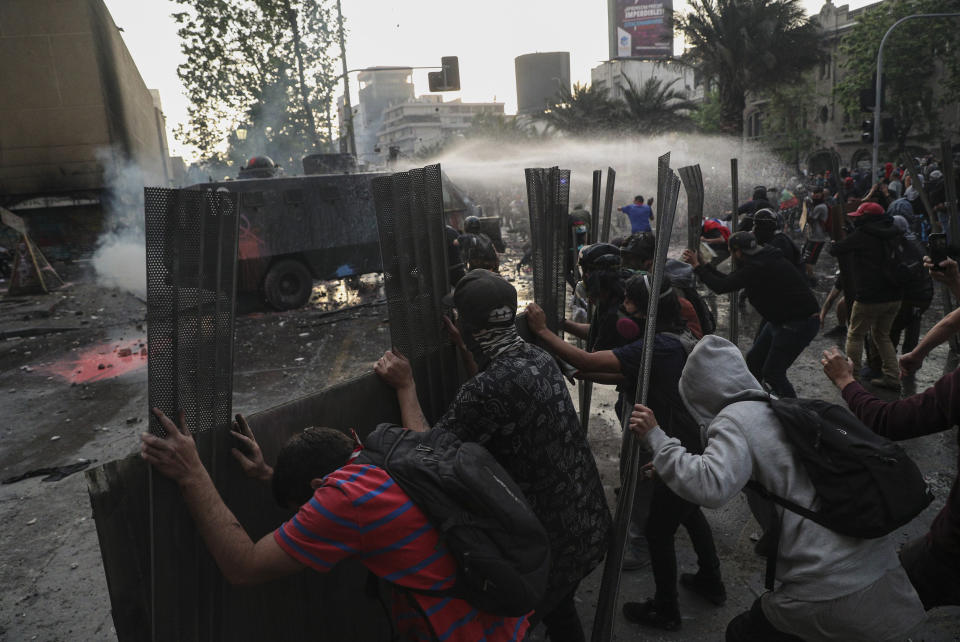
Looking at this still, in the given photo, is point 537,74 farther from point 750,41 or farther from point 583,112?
point 750,41

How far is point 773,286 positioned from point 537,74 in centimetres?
11044

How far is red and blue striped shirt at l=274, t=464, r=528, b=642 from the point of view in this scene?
148 cm

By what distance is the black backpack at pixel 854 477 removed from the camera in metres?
1.67

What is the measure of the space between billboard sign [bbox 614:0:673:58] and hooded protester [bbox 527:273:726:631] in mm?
72461

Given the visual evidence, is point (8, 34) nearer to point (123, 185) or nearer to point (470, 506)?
point (123, 185)

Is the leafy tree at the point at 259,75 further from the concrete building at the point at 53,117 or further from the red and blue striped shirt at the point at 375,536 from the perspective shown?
the red and blue striped shirt at the point at 375,536

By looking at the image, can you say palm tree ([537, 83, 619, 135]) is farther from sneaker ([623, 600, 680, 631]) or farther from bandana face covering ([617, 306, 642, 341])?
sneaker ([623, 600, 680, 631])

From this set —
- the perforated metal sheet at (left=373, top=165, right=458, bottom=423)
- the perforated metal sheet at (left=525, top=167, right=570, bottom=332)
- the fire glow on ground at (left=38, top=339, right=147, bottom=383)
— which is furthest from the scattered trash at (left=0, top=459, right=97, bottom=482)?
the perforated metal sheet at (left=525, top=167, right=570, bottom=332)

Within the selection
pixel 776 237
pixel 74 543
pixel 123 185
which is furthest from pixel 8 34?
pixel 776 237

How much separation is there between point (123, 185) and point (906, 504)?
22.3 m

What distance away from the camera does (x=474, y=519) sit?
5.01 feet

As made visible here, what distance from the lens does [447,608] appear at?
5.28 feet

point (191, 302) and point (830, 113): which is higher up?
point (830, 113)

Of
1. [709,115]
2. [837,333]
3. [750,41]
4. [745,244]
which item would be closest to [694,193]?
[745,244]
